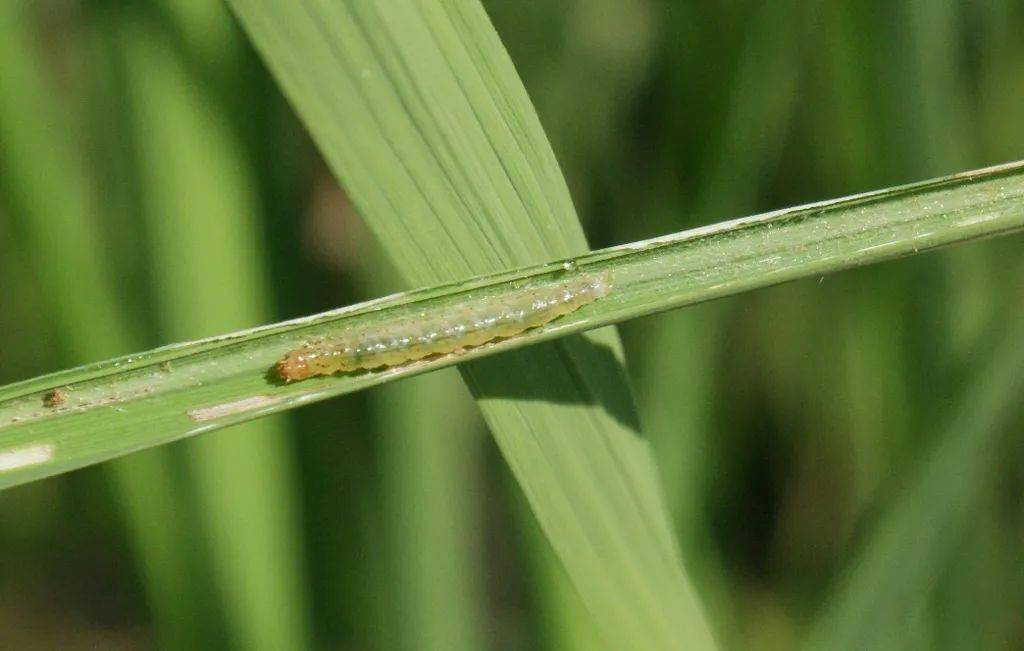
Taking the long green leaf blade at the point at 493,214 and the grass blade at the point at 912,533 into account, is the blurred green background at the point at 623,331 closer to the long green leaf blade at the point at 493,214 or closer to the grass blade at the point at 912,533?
the grass blade at the point at 912,533

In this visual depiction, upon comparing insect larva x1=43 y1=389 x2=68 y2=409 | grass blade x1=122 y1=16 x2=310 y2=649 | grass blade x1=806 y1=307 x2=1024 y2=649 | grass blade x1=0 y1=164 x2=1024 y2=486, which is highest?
grass blade x1=122 y1=16 x2=310 y2=649

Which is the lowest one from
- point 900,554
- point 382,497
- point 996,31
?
point 900,554

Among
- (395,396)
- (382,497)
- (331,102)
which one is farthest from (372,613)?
(331,102)

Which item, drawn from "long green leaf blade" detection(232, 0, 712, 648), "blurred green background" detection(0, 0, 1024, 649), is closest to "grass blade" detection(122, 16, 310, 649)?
"blurred green background" detection(0, 0, 1024, 649)

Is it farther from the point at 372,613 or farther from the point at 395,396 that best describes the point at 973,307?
the point at 372,613

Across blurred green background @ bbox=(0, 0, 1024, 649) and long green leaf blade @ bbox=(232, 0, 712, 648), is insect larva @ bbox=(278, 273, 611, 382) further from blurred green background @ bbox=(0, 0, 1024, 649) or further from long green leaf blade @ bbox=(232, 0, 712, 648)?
blurred green background @ bbox=(0, 0, 1024, 649)

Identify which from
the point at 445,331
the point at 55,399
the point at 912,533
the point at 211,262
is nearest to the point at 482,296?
the point at 445,331

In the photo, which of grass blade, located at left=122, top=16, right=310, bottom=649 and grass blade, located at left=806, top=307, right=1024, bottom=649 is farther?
grass blade, located at left=122, top=16, right=310, bottom=649
